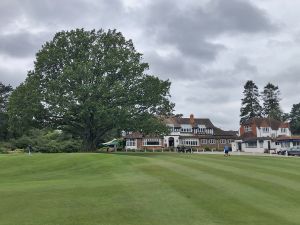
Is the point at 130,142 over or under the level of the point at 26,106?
under

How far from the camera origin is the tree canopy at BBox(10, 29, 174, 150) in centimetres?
5822

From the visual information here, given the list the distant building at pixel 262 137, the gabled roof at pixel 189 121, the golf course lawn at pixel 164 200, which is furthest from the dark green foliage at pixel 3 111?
the golf course lawn at pixel 164 200

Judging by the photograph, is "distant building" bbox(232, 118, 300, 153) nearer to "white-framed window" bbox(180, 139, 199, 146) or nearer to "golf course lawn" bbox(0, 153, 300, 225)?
"white-framed window" bbox(180, 139, 199, 146)

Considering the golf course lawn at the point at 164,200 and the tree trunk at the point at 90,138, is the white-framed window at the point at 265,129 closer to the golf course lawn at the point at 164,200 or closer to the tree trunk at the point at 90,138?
the tree trunk at the point at 90,138

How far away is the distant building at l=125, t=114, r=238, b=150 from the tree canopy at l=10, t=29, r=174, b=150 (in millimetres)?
41475

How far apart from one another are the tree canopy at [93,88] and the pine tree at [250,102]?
9348 centimetres

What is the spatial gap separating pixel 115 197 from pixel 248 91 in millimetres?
142288

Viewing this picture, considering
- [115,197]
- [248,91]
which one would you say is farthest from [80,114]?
[248,91]

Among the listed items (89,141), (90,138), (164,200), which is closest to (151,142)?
(90,138)

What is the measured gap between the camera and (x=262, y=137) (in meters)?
98.6

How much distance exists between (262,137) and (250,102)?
5684 centimetres

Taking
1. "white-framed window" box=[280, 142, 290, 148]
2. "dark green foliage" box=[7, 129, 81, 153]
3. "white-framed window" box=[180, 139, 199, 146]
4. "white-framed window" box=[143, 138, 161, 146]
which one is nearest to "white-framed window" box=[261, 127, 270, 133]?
"white-framed window" box=[280, 142, 290, 148]

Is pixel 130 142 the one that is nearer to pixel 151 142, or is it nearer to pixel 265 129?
pixel 151 142

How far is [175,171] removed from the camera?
27359 millimetres
